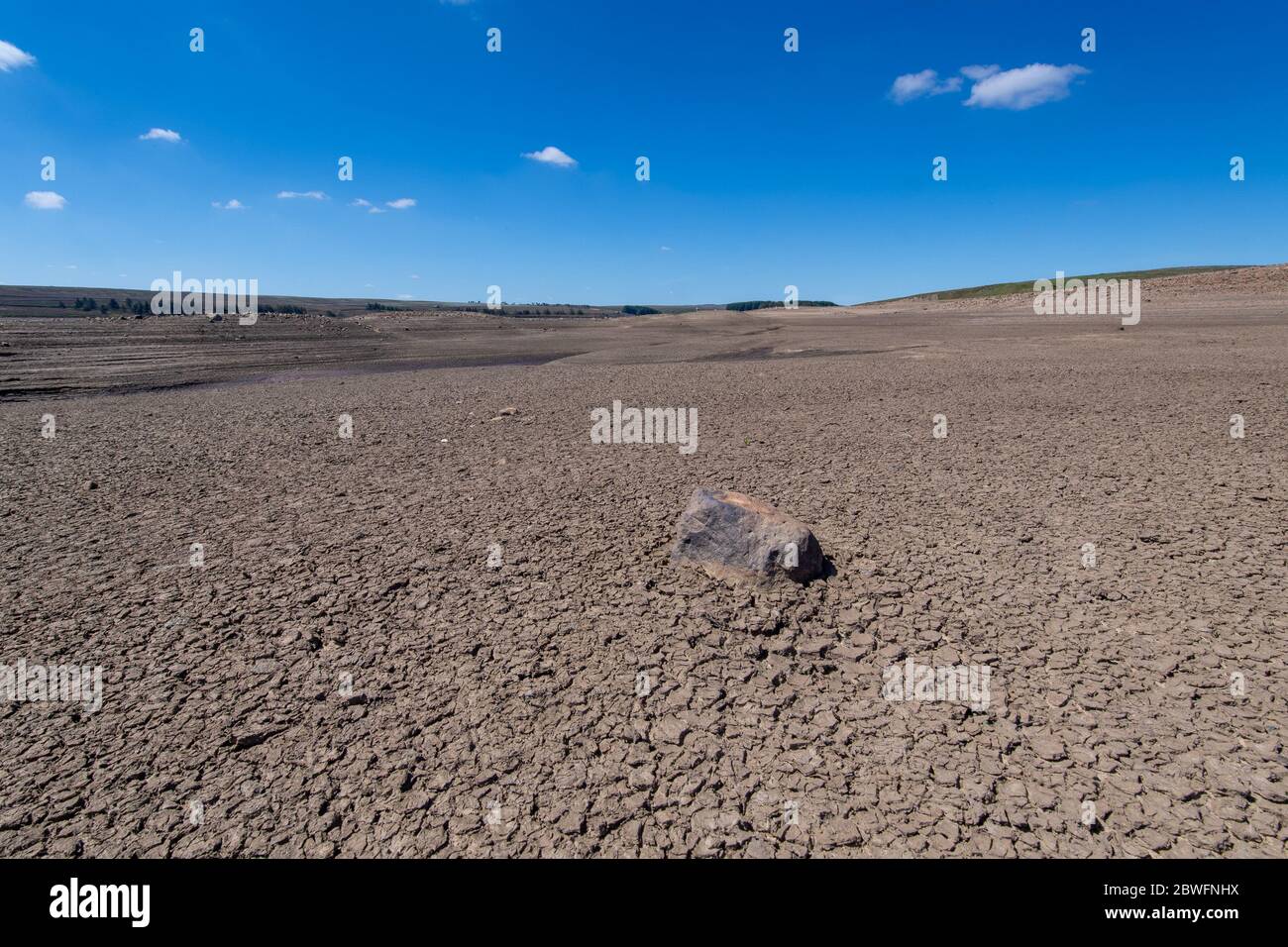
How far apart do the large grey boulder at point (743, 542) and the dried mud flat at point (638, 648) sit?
179mm

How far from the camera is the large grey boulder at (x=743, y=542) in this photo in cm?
419

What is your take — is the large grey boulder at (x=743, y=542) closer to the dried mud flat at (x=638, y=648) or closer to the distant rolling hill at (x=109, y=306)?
the dried mud flat at (x=638, y=648)

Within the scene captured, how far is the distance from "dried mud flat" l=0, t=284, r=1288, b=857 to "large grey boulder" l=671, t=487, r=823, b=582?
7.1 inches

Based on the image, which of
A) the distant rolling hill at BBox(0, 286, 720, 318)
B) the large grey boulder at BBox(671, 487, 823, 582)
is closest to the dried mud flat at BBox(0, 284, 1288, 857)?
the large grey boulder at BBox(671, 487, 823, 582)

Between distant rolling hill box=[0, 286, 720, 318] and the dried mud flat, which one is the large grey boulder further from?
distant rolling hill box=[0, 286, 720, 318]

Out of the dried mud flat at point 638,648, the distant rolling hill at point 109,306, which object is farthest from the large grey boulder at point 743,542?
the distant rolling hill at point 109,306

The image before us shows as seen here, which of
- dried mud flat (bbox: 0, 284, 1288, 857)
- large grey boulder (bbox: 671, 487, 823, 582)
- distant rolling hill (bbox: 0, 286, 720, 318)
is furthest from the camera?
distant rolling hill (bbox: 0, 286, 720, 318)

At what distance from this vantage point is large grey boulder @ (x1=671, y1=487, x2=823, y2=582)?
419cm

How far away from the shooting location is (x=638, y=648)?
361cm

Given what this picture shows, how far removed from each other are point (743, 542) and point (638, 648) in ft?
3.87
